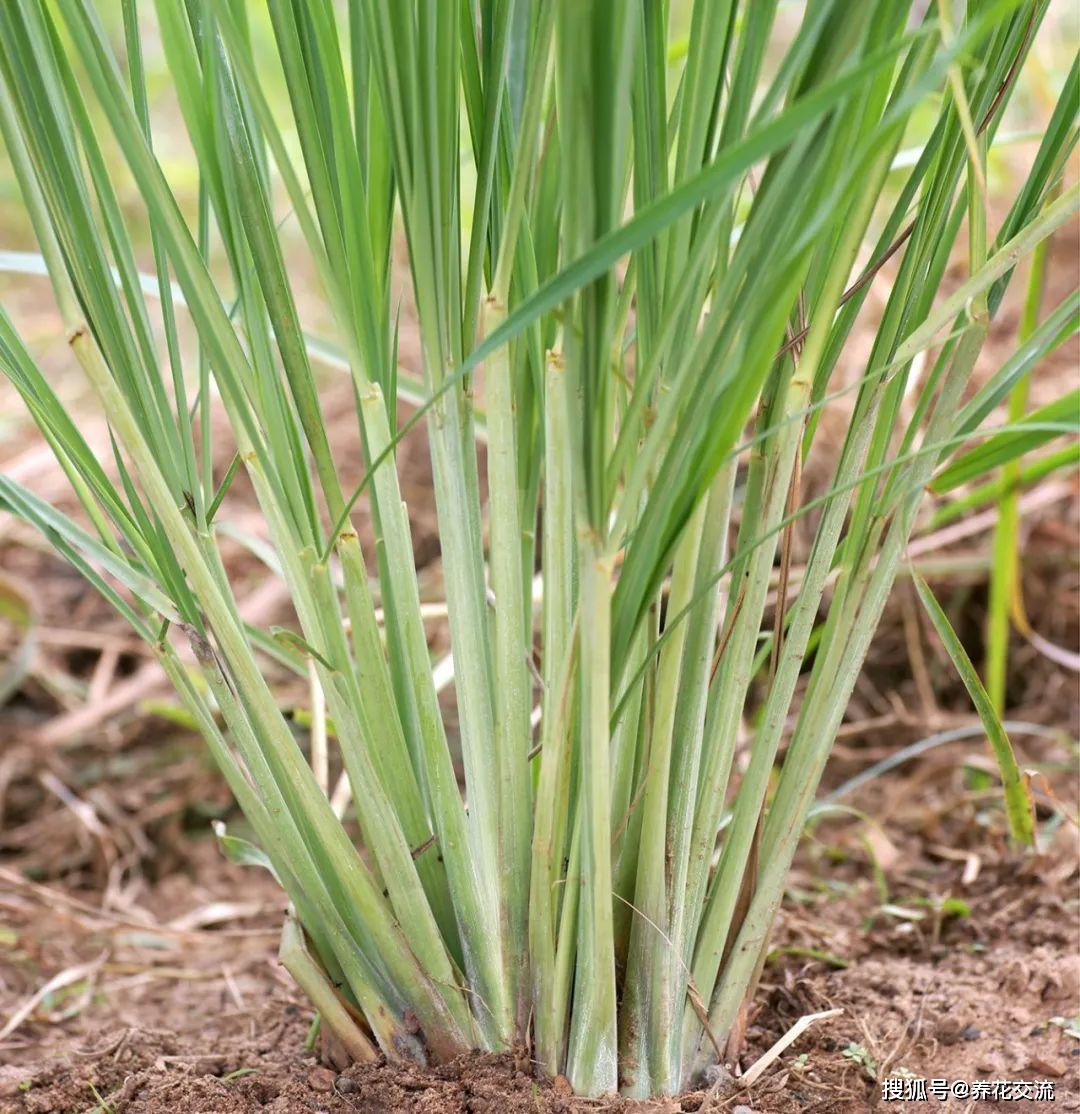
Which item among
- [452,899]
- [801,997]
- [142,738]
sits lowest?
[142,738]

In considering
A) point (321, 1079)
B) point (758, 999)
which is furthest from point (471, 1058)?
point (758, 999)

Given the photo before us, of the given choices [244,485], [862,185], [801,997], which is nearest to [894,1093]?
[801,997]

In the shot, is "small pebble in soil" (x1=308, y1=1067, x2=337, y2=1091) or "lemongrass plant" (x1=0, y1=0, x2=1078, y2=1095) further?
"small pebble in soil" (x1=308, y1=1067, x2=337, y2=1091)

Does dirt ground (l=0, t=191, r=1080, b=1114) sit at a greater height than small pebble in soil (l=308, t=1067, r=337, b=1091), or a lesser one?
lesser

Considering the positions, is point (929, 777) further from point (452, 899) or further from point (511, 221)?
point (511, 221)

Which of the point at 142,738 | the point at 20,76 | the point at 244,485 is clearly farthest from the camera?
the point at 244,485

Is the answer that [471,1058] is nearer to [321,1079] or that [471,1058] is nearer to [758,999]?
[321,1079]
